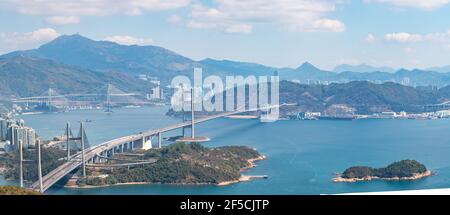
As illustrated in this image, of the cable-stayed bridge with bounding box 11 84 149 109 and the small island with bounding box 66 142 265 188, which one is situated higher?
the cable-stayed bridge with bounding box 11 84 149 109

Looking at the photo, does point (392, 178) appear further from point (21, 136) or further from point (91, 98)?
point (91, 98)

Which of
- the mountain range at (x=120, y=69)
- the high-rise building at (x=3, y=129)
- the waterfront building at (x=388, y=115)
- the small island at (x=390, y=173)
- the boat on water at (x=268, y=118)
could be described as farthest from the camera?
the mountain range at (x=120, y=69)

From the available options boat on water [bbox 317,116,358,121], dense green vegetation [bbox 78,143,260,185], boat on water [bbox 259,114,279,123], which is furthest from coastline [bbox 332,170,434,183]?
boat on water [bbox 317,116,358,121]

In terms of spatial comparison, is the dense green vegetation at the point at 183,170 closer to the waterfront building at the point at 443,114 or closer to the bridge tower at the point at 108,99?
the bridge tower at the point at 108,99

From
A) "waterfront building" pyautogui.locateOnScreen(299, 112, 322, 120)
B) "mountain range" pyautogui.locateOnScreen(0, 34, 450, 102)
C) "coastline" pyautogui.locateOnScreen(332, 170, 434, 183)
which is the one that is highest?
"mountain range" pyautogui.locateOnScreen(0, 34, 450, 102)

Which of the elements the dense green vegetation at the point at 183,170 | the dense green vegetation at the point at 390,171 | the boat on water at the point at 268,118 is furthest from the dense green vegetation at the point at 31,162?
the boat on water at the point at 268,118

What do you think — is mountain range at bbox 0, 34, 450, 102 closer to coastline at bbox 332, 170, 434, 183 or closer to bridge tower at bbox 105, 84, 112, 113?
bridge tower at bbox 105, 84, 112, 113
